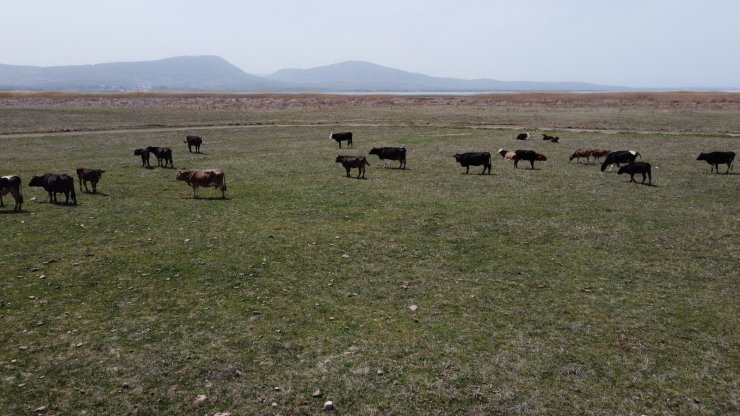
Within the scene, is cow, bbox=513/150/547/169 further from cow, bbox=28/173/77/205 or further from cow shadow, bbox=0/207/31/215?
cow shadow, bbox=0/207/31/215

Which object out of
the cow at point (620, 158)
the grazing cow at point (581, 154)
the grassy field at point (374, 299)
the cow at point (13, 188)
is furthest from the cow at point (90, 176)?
the grazing cow at point (581, 154)

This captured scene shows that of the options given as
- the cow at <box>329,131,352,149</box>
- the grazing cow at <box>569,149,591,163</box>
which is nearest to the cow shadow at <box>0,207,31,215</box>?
the cow at <box>329,131,352,149</box>

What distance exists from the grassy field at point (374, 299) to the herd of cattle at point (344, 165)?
2.75ft

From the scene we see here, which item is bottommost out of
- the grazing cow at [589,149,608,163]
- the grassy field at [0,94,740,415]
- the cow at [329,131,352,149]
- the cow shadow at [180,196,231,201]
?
the grassy field at [0,94,740,415]

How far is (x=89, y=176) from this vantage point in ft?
75.3

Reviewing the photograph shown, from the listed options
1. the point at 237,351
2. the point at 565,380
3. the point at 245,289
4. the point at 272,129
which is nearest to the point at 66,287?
the point at 245,289

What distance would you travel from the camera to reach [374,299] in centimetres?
1194

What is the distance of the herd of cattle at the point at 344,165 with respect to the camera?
20547 mm

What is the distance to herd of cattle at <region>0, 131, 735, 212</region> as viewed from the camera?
20.5m

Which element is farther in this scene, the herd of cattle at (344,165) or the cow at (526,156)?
the cow at (526,156)

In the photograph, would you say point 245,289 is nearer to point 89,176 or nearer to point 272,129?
point 89,176

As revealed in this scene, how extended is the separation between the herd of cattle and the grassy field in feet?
2.75

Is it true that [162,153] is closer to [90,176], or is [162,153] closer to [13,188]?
[90,176]

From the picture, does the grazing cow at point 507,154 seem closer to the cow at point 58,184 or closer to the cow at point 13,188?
the cow at point 58,184
